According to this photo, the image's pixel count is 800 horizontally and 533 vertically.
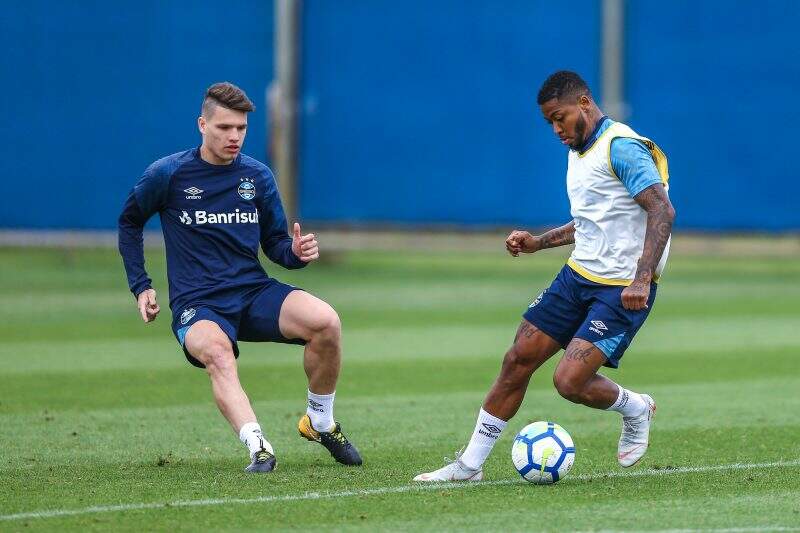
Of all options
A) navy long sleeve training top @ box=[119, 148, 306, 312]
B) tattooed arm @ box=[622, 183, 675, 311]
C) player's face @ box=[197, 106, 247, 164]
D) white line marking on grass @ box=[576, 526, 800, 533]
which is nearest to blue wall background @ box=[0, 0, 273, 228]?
navy long sleeve training top @ box=[119, 148, 306, 312]

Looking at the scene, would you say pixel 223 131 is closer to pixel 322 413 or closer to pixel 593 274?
pixel 322 413

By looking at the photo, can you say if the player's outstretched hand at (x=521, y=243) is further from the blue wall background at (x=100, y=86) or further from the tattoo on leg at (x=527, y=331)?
the blue wall background at (x=100, y=86)

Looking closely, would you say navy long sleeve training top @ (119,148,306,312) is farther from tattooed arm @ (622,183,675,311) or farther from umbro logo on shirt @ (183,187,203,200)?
tattooed arm @ (622,183,675,311)

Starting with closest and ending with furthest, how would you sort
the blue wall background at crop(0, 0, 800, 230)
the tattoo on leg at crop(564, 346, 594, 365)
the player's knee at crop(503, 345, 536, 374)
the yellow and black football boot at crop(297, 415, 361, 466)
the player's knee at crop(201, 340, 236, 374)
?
the tattoo on leg at crop(564, 346, 594, 365) → the player's knee at crop(503, 345, 536, 374) → the player's knee at crop(201, 340, 236, 374) → the yellow and black football boot at crop(297, 415, 361, 466) → the blue wall background at crop(0, 0, 800, 230)

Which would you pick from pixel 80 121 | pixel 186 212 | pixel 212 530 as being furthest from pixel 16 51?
pixel 212 530

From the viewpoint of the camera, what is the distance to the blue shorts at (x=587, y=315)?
7.78 meters

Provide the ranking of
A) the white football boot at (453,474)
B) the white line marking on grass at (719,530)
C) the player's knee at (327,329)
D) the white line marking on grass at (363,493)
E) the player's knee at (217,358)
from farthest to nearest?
1. the player's knee at (327,329)
2. the player's knee at (217,358)
3. the white football boot at (453,474)
4. the white line marking on grass at (363,493)
5. the white line marking on grass at (719,530)

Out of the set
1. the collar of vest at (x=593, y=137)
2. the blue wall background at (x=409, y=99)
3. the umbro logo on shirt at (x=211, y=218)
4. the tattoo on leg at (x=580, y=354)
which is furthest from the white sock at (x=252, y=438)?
the blue wall background at (x=409, y=99)

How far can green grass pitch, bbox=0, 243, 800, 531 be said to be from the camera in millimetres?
6965

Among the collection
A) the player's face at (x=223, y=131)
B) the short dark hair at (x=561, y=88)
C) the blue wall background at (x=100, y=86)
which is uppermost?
the short dark hair at (x=561, y=88)

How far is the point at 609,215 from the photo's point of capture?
784cm

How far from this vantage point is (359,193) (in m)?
28.7

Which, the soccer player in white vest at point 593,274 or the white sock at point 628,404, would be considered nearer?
the soccer player in white vest at point 593,274

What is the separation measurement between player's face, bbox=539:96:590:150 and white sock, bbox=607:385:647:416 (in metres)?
1.36
